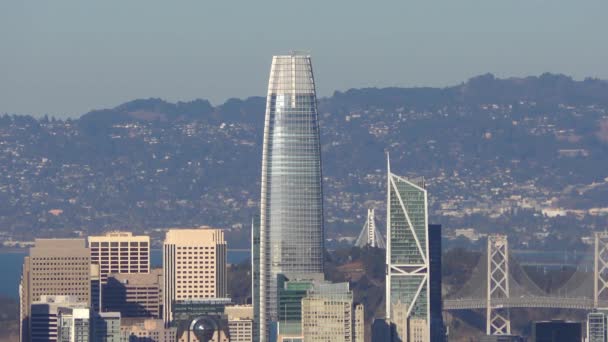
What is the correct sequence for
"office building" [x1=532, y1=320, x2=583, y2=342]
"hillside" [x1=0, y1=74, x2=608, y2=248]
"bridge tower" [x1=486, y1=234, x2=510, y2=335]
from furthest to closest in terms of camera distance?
1. "hillside" [x1=0, y1=74, x2=608, y2=248]
2. "bridge tower" [x1=486, y1=234, x2=510, y2=335]
3. "office building" [x1=532, y1=320, x2=583, y2=342]

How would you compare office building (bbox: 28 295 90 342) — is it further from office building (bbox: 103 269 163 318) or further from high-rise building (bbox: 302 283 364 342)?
high-rise building (bbox: 302 283 364 342)

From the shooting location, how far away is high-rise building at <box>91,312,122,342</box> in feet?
249

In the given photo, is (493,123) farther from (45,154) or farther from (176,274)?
(176,274)

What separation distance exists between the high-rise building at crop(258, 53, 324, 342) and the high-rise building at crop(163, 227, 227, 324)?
6.78 metres

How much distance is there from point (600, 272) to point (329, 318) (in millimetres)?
43552

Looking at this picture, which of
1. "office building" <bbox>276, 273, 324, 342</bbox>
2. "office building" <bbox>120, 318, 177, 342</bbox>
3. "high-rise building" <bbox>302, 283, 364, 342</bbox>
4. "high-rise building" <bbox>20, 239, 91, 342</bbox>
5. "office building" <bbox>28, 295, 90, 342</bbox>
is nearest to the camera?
"high-rise building" <bbox>302, 283, 364, 342</bbox>

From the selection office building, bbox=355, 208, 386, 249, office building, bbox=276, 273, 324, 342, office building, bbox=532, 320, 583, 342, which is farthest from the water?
office building, bbox=532, 320, 583, 342

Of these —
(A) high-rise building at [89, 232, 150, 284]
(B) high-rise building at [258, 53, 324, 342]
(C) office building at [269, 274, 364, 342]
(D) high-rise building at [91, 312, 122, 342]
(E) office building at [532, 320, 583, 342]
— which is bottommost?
(E) office building at [532, 320, 583, 342]

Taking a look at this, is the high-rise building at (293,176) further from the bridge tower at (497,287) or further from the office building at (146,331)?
the bridge tower at (497,287)

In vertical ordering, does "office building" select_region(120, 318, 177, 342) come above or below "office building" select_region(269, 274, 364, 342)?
below

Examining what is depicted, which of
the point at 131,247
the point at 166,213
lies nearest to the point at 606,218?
the point at 166,213

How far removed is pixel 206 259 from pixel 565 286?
18.0 metres

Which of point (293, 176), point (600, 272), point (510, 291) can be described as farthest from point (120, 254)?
point (600, 272)

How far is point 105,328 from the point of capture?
77375mm
